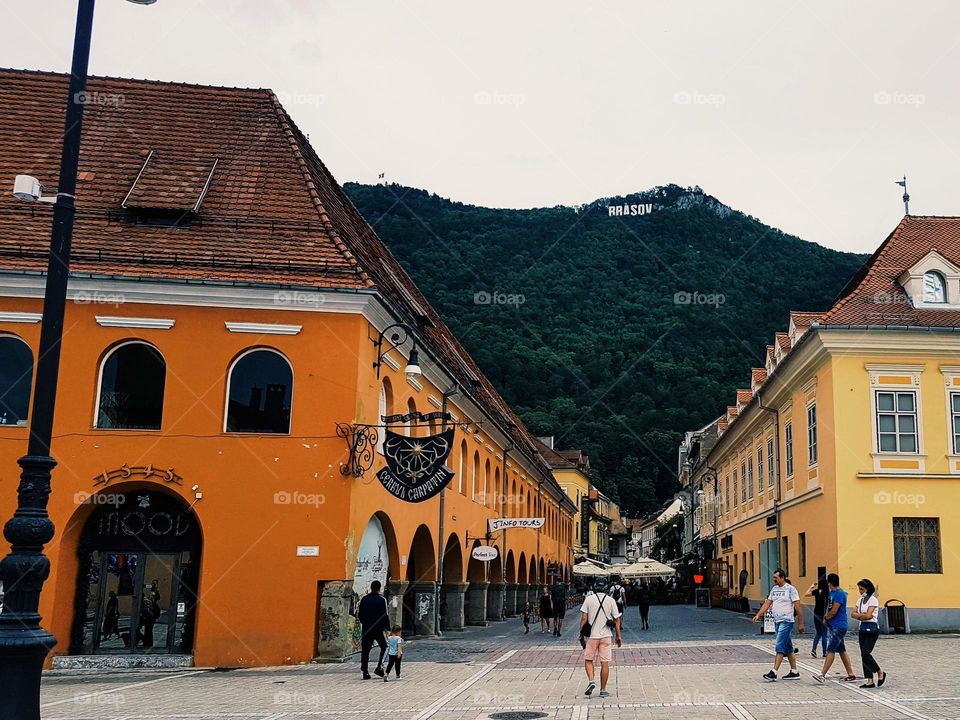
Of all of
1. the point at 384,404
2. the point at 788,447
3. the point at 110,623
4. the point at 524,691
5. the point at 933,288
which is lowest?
the point at 524,691

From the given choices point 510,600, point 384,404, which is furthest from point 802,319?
point 510,600

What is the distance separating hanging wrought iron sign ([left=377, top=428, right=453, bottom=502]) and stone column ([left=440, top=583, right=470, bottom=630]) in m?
12.3

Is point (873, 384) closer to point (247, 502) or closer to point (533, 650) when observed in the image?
point (533, 650)

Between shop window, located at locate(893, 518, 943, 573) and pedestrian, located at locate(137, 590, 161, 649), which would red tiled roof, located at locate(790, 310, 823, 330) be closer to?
shop window, located at locate(893, 518, 943, 573)

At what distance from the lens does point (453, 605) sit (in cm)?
2856

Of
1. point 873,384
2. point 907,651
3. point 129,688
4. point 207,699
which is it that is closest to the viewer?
point 207,699

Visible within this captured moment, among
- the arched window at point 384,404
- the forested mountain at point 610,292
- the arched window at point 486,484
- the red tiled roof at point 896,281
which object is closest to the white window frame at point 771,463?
the red tiled roof at point 896,281

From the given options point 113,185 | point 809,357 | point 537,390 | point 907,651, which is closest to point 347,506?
point 113,185

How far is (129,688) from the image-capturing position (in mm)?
13969

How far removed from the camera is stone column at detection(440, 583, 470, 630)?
28359 mm

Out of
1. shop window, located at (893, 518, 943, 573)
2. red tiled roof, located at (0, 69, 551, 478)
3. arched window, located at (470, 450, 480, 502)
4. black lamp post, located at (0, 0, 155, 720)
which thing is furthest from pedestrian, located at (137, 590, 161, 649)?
shop window, located at (893, 518, 943, 573)

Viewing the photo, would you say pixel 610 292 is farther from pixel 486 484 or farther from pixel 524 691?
pixel 524 691

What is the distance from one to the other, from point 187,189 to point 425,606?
40.5 ft

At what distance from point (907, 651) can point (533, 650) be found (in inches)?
314
